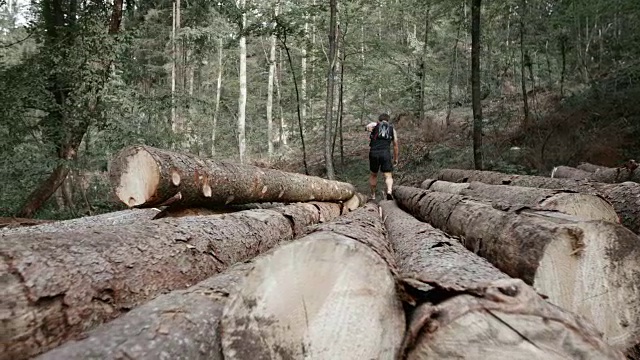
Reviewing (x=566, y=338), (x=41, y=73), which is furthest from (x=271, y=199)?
(x=41, y=73)

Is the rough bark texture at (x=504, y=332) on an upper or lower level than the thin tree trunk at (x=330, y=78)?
lower

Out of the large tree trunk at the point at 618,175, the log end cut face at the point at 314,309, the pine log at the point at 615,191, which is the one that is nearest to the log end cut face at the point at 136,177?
the log end cut face at the point at 314,309

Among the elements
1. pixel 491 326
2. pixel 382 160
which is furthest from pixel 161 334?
pixel 382 160

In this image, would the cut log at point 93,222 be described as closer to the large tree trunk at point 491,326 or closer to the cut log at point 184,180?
the cut log at point 184,180

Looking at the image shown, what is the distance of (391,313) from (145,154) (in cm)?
251

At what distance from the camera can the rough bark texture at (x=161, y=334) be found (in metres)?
1.44

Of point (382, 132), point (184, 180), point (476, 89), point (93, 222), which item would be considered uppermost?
point (476, 89)

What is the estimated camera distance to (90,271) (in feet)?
6.31

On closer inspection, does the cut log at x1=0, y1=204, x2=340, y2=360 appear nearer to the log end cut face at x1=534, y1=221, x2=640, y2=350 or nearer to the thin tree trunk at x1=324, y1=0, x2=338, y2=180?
the log end cut face at x1=534, y1=221, x2=640, y2=350

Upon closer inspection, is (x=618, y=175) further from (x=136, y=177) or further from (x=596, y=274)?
(x=136, y=177)

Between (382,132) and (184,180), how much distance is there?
6077 mm

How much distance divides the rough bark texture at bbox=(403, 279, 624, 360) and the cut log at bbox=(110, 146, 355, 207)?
254 cm

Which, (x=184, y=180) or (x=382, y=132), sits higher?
(x=382, y=132)

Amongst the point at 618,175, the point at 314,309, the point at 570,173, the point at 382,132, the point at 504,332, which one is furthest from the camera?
the point at 382,132
